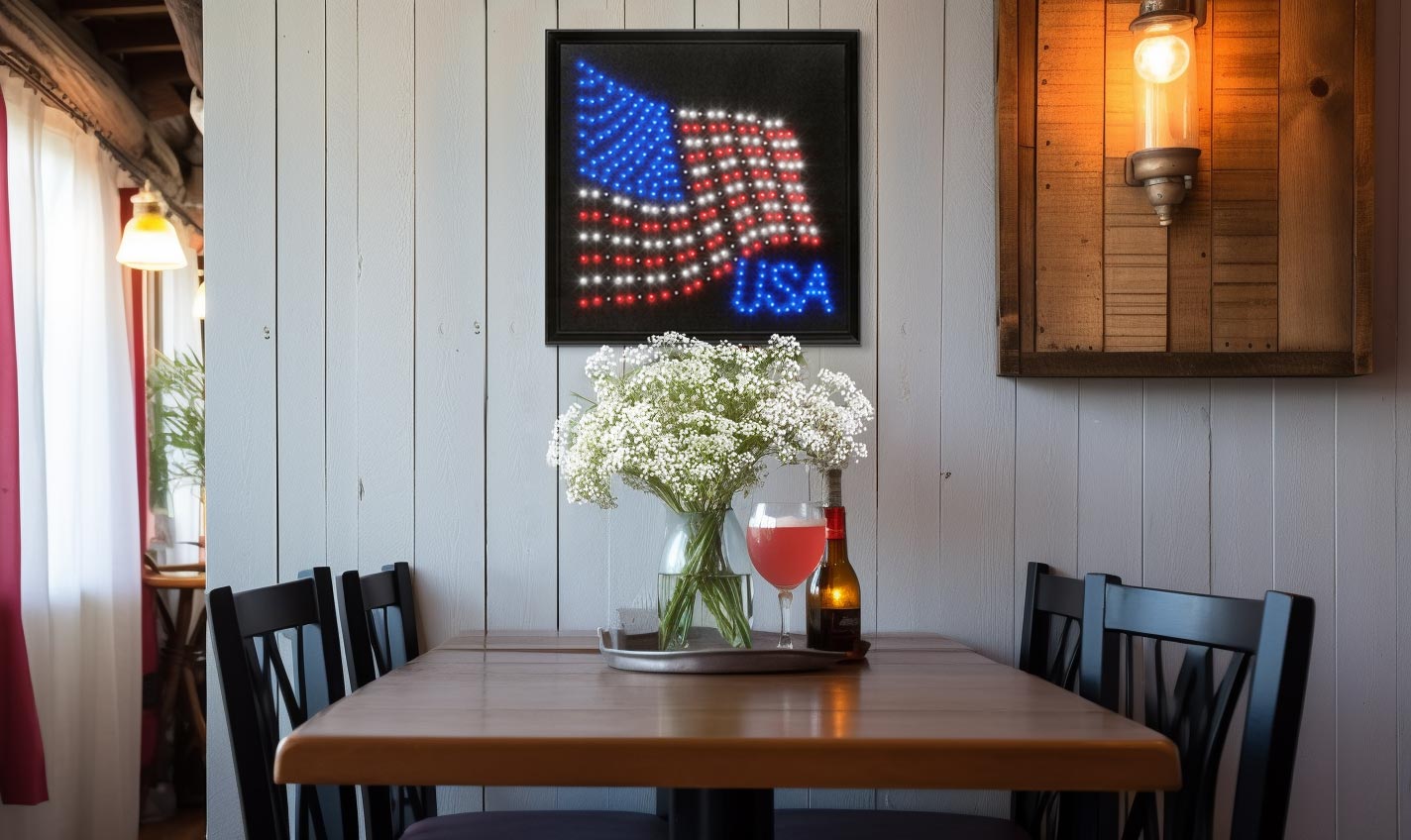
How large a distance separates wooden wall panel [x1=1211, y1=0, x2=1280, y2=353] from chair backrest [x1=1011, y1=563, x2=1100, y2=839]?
57 cm

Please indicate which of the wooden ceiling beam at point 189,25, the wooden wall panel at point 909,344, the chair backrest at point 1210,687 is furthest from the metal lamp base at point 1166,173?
the wooden ceiling beam at point 189,25

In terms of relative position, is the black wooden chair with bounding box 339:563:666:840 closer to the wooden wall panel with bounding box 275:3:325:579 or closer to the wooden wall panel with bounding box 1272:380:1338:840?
the wooden wall panel with bounding box 275:3:325:579

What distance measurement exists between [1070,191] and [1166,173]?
16 cm

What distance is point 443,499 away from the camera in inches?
80.6

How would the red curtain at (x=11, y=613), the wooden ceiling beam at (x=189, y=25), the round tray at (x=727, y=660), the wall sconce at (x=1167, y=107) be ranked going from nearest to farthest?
the round tray at (x=727, y=660) → the wall sconce at (x=1167, y=107) → the wooden ceiling beam at (x=189, y=25) → the red curtain at (x=11, y=613)

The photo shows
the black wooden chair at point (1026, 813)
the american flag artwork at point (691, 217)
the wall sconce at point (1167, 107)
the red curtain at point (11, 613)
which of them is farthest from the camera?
the red curtain at point (11, 613)

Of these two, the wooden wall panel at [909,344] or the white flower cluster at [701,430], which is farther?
the wooden wall panel at [909,344]

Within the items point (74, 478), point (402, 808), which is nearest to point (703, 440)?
point (402, 808)

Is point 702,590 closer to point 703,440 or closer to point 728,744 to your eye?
point 703,440

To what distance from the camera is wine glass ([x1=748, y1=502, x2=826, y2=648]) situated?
4.99ft

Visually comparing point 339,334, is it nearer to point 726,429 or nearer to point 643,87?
point 643,87

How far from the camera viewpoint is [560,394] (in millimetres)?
2049

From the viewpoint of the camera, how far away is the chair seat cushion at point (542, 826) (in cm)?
167

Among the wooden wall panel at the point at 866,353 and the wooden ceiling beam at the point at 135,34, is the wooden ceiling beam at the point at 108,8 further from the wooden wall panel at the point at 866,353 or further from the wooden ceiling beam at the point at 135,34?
the wooden wall panel at the point at 866,353
